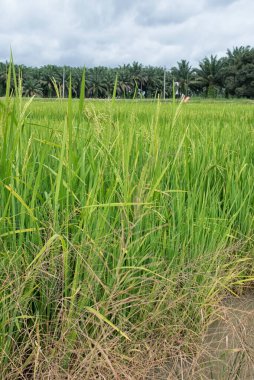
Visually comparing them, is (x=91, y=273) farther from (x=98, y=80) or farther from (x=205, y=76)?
(x=205, y=76)

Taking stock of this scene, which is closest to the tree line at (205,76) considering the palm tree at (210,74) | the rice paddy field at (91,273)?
the palm tree at (210,74)

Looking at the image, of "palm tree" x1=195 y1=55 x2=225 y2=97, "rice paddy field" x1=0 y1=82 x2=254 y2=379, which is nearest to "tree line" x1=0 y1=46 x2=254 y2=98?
"palm tree" x1=195 y1=55 x2=225 y2=97

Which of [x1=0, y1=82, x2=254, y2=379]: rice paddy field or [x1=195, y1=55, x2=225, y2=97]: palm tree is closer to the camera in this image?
[x1=0, y1=82, x2=254, y2=379]: rice paddy field

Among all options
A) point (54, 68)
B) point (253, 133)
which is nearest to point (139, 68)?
point (54, 68)

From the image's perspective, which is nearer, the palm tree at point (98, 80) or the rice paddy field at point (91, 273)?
the rice paddy field at point (91, 273)

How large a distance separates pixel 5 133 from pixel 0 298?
0.41 m

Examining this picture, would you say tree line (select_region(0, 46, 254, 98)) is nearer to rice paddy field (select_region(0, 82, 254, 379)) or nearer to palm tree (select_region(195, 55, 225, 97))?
palm tree (select_region(195, 55, 225, 97))

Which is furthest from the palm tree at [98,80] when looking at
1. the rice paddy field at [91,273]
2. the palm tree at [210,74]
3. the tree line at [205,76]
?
the rice paddy field at [91,273]

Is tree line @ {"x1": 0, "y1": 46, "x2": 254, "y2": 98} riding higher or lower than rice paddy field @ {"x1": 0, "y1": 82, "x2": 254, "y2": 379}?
higher

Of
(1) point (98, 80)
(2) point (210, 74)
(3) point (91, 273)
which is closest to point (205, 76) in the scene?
(2) point (210, 74)

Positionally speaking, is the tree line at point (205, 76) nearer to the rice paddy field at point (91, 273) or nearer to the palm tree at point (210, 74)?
the palm tree at point (210, 74)

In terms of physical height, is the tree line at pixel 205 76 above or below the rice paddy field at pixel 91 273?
above

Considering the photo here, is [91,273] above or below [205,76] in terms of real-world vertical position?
below

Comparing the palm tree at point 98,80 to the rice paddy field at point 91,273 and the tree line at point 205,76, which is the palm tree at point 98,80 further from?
the rice paddy field at point 91,273
